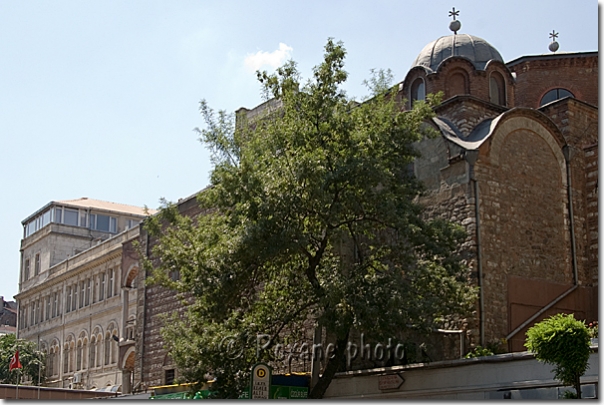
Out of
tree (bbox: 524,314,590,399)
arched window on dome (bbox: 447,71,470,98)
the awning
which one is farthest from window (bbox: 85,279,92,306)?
tree (bbox: 524,314,590,399)

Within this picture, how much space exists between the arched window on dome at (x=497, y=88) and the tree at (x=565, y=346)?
11372 mm

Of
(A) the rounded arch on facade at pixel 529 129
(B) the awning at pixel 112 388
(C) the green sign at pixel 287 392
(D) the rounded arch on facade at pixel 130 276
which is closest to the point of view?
(C) the green sign at pixel 287 392

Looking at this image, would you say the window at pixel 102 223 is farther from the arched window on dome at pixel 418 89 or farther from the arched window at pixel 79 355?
the arched window on dome at pixel 418 89

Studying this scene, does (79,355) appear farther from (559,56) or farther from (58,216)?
(559,56)

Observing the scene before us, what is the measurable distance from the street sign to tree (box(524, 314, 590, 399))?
462 cm

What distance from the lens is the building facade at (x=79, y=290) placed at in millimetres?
36156

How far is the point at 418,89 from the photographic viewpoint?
71.4ft

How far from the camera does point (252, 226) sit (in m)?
14.3

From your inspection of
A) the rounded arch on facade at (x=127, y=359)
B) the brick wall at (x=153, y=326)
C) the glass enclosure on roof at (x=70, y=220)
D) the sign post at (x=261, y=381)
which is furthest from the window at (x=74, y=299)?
the sign post at (x=261, y=381)

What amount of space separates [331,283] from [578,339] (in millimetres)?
→ 4730

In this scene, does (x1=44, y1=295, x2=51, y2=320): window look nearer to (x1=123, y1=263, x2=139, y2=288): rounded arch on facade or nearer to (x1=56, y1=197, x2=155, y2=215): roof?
(x1=56, y1=197, x2=155, y2=215): roof

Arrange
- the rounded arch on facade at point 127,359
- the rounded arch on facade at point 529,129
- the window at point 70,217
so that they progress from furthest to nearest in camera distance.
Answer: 1. the window at point 70,217
2. the rounded arch on facade at point 127,359
3. the rounded arch on facade at point 529,129

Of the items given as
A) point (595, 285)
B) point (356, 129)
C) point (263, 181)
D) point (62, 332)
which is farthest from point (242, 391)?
point (62, 332)

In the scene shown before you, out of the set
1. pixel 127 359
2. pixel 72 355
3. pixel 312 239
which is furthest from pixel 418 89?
pixel 72 355
